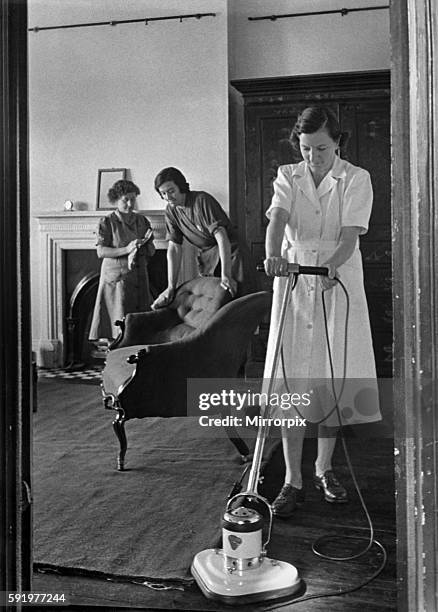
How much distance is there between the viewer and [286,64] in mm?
1380

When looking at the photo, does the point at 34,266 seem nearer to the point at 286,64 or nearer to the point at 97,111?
the point at 97,111

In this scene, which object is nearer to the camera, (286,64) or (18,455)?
(18,455)

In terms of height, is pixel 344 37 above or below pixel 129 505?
above

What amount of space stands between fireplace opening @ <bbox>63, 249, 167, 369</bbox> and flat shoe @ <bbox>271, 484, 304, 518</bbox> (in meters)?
0.50

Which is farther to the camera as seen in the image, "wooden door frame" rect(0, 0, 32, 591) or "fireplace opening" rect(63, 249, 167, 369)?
"fireplace opening" rect(63, 249, 167, 369)

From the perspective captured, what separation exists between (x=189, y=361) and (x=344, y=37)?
0.74m

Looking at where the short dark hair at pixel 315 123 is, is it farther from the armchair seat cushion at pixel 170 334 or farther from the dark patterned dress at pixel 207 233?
the armchair seat cushion at pixel 170 334

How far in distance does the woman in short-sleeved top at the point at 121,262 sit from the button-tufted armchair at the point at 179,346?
0.04 meters

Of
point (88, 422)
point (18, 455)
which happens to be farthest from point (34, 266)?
point (18, 455)

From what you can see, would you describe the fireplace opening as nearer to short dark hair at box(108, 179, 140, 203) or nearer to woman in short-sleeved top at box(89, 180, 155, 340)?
woman in short-sleeved top at box(89, 180, 155, 340)

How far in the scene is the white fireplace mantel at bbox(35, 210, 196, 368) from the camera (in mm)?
1427

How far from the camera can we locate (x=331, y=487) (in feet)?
4.50

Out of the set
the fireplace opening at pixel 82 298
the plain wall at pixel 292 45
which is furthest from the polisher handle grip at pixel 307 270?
the fireplace opening at pixel 82 298

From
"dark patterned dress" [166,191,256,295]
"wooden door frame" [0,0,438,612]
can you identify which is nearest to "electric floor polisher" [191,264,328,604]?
"dark patterned dress" [166,191,256,295]
